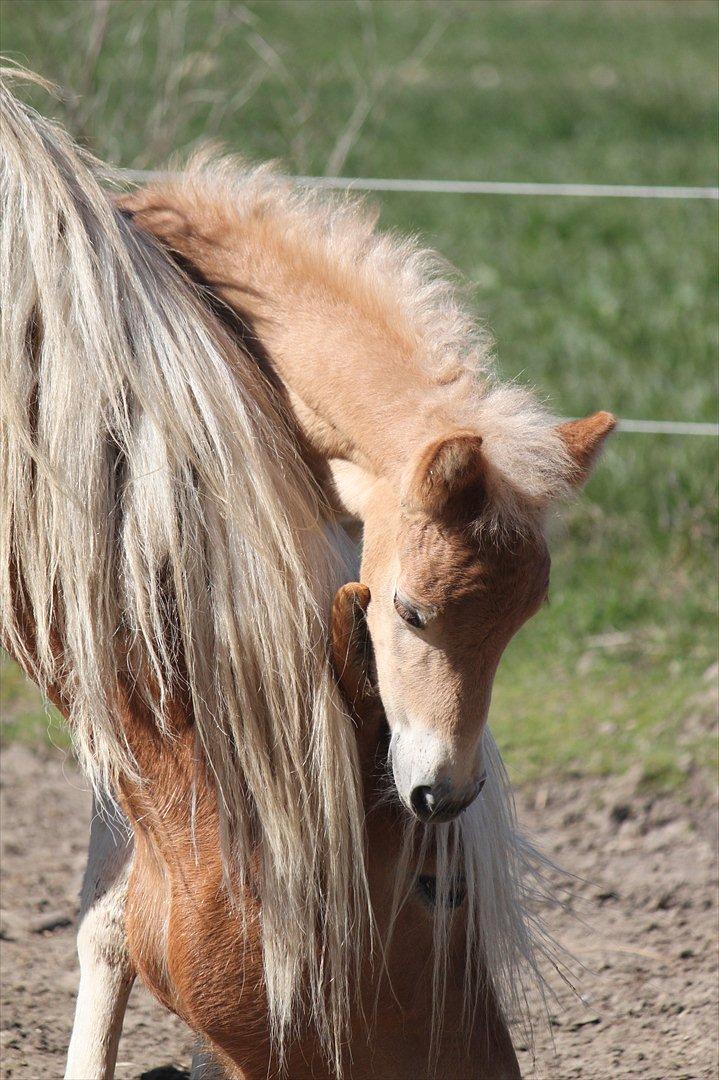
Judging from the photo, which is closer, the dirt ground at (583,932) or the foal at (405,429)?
the foal at (405,429)

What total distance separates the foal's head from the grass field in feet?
0.62

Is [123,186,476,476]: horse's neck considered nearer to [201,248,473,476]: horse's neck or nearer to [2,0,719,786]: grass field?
[201,248,473,476]: horse's neck

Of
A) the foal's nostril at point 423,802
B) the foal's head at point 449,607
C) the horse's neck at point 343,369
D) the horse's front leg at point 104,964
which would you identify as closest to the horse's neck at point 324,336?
the horse's neck at point 343,369

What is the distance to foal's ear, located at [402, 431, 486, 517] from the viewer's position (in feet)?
5.01

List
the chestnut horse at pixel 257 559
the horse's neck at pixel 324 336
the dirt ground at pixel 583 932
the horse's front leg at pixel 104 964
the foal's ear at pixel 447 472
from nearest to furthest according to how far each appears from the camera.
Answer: the foal's ear at pixel 447 472
the chestnut horse at pixel 257 559
the horse's neck at pixel 324 336
the horse's front leg at pixel 104 964
the dirt ground at pixel 583 932

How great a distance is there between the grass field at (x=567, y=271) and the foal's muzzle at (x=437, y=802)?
16.0 inches

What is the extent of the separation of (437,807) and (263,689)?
29 centimetres

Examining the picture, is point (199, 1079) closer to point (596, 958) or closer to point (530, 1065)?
point (530, 1065)

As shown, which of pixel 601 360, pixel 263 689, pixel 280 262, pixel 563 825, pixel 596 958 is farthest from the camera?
pixel 601 360

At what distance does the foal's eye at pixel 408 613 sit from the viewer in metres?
1.62

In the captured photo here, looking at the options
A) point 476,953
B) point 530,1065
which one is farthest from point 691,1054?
point 476,953

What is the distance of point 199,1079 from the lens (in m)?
2.10

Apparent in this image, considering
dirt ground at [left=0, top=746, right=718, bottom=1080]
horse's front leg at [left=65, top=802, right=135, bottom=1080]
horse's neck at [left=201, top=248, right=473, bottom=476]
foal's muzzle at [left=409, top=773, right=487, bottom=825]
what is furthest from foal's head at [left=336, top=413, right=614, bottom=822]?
dirt ground at [left=0, top=746, right=718, bottom=1080]

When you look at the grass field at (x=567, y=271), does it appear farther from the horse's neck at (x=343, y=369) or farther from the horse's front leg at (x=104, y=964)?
the horse's front leg at (x=104, y=964)
